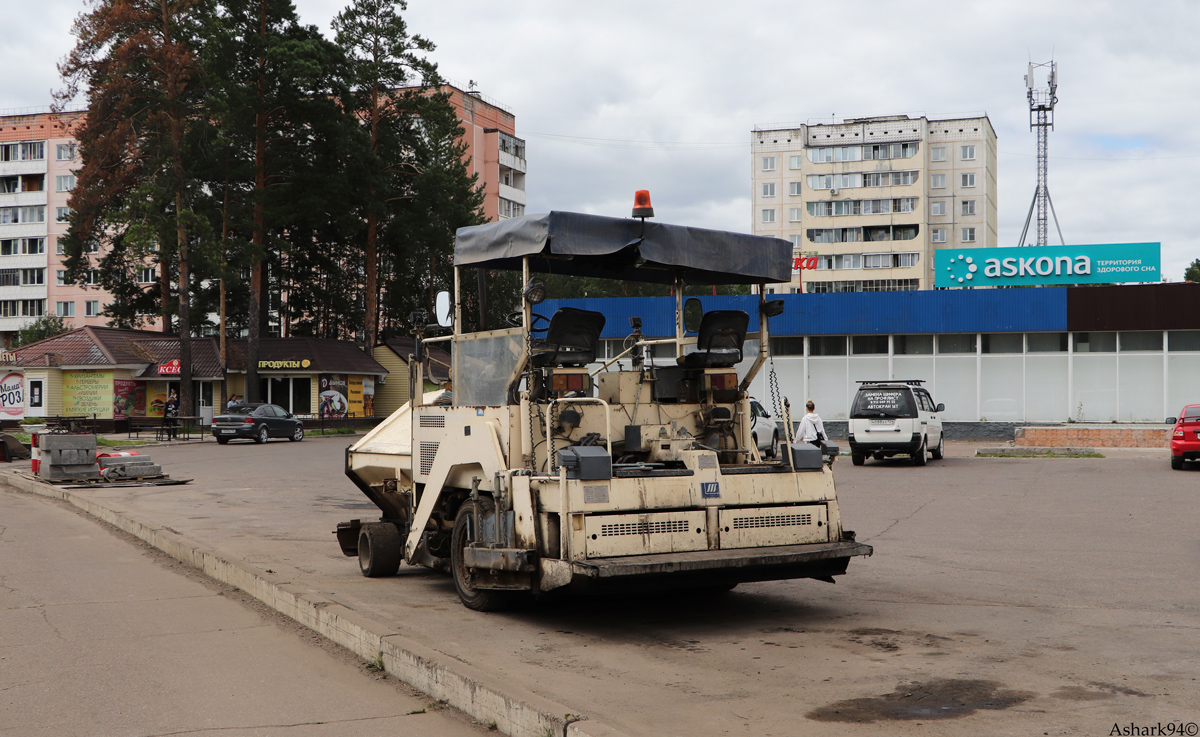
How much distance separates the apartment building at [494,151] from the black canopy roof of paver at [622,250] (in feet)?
239

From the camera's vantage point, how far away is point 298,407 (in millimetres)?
53938

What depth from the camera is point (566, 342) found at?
7.49 meters

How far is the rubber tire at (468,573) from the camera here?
24.9 feet

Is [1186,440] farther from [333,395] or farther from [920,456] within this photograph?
[333,395]

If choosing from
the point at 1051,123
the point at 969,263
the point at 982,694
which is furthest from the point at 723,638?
the point at 1051,123

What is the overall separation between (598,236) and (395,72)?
154 ft

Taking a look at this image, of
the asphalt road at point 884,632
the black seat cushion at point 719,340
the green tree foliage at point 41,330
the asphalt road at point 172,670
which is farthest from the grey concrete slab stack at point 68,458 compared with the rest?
the green tree foliage at point 41,330

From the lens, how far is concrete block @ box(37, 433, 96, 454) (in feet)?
69.1

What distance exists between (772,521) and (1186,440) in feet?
57.9

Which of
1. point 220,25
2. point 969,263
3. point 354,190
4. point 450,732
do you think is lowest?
point 450,732

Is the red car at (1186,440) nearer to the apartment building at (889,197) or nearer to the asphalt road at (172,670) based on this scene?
the asphalt road at (172,670)

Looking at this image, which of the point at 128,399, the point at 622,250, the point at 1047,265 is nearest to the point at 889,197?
the point at 1047,265

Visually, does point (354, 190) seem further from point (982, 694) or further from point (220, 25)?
point (982, 694)

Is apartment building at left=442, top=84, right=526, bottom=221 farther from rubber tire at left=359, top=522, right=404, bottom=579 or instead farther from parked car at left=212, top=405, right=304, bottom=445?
rubber tire at left=359, top=522, right=404, bottom=579
